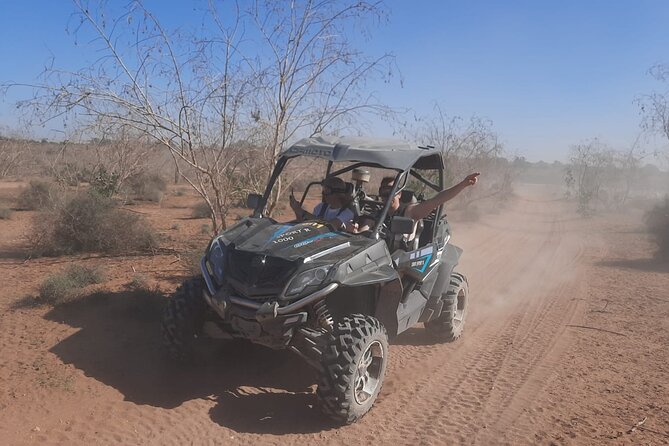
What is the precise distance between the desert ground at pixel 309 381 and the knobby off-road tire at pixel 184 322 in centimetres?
26

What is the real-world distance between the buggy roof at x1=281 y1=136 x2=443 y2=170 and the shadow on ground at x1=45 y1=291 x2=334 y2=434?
2034mm

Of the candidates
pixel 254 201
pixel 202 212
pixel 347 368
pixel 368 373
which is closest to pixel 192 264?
pixel 254 201

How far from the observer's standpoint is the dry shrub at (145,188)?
23.2m

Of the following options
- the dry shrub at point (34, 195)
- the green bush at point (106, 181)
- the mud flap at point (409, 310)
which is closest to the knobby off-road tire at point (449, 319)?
the mud flap at point (409, 310)

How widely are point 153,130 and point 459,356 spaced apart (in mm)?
5431

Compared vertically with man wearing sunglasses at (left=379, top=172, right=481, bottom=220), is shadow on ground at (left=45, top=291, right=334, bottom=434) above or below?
below

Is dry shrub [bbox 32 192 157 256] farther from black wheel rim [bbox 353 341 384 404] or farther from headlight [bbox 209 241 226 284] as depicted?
black wheel rim [bbox 353 341 384 404]

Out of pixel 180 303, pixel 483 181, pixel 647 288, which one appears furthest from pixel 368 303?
pixel 483 181

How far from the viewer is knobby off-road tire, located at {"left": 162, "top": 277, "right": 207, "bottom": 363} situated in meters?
4.54

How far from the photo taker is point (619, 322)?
7328mm

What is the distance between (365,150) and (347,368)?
2.15 metres

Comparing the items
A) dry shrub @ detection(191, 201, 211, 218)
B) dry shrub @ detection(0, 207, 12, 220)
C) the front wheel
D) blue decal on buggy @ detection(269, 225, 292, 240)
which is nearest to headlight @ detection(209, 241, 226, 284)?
the front wheel

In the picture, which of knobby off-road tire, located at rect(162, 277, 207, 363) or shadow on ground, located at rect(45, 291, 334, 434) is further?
knobby off-road tire, located at rect(162, 277, 207, 363)

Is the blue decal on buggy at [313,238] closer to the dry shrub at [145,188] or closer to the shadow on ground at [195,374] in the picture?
the shadow on ground at [195,374]
